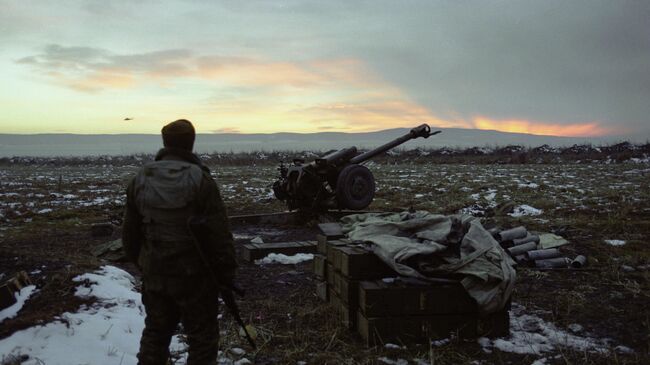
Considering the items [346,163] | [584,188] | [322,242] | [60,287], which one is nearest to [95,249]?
[60,287]

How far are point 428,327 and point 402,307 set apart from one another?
29 cm

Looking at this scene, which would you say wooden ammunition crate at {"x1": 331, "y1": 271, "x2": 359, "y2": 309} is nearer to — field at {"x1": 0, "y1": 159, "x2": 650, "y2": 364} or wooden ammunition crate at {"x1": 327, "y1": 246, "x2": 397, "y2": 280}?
wooden ammunition crate at {"x1": 327, "y1": 246, "x2": 397, "y2": 280}

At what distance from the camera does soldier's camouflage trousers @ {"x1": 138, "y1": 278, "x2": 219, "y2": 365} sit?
3.38 metres

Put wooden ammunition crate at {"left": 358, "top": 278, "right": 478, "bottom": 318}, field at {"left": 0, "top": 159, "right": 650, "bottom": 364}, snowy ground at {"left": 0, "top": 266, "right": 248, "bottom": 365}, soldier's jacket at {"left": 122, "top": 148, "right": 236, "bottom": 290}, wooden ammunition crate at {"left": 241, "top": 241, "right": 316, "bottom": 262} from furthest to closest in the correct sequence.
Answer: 1. wooden ammunition crate at {"left": 241, "top": 241, "right": 316, "bottom": 262}
2. wooden ammunition crate at {"left": 358, "top": 278, "right": 478, "bottom": 318}
3. field at {"left": 0, "top": 159, "right": 650, "bottom": 364}
4. snowy ground at {"left": 0, "top": 266, "right": 248, "bottom": 365}
5. soldier's jacket at {"left": 122, "top": 148, "right": 236, "bottom": 290}

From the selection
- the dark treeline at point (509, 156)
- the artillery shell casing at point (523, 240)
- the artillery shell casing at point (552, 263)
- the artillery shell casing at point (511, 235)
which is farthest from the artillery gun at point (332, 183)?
the dark treeline at point (509, 156)

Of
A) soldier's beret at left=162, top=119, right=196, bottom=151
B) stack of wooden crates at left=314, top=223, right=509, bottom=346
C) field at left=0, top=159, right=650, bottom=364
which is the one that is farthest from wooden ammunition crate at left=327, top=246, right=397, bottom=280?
soldier's beret at left=162, top=119, right=196, bottom=151

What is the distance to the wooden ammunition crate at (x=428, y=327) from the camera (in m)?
4.46

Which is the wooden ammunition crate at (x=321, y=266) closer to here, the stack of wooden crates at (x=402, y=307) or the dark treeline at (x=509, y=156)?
the stack of wooden crates at (x=402, y=307)

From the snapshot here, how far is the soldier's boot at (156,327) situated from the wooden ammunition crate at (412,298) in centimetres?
168

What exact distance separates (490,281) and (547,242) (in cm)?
414

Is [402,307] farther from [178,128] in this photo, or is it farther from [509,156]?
[509,156]

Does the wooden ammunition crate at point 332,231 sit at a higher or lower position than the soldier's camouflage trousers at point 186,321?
higher

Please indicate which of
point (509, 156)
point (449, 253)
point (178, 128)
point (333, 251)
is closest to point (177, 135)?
point (178, 128)

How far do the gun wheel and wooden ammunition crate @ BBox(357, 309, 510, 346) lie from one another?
585cm
